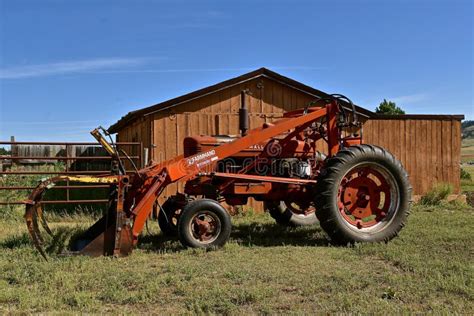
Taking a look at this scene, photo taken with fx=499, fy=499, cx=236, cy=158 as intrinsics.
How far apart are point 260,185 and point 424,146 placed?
278 inches

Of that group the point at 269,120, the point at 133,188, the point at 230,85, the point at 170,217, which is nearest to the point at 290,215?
the point at 170,217

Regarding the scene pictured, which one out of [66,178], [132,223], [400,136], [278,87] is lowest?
[132,223]

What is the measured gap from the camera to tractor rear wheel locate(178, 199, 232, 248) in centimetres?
672

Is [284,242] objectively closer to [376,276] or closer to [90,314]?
[376,276]

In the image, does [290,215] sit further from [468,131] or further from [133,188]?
[468,131]

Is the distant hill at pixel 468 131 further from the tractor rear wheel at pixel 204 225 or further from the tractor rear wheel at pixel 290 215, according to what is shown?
the tractor rear wheel at pixel 204 225

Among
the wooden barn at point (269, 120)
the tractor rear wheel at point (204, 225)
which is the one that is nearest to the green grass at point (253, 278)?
the tractor rear wheel at point (204, 225)

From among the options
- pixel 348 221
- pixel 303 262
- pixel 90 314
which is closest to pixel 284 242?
pixel 348 221

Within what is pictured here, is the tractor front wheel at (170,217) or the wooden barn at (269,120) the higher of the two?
the wooden barn at (269,120)

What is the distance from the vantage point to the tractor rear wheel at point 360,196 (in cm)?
702

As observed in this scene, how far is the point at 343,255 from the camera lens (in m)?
6.32

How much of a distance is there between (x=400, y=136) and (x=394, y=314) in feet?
32.1

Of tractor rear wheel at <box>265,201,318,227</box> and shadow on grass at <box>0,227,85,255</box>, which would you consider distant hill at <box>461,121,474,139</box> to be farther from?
shadow on grass at <box>0,227,85,255</box>

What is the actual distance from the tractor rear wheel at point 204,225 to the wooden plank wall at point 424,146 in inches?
286
